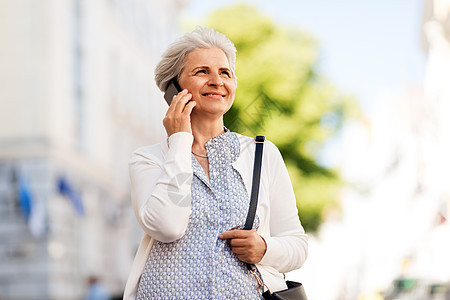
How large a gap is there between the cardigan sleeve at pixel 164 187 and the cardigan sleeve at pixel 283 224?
1.08 ft

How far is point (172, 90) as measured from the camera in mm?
3135

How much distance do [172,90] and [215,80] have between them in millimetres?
207

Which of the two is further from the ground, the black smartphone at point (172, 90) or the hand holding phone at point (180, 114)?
the black smartphone at point (172, 90)

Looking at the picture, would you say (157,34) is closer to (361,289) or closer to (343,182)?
(343,182)

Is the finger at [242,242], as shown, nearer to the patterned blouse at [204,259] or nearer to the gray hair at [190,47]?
the patterned blouse at [204,259]

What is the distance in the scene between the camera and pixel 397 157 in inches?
2472

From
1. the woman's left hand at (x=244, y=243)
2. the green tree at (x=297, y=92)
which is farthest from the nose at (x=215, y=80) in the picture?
the green tree at (x=297, y=92)

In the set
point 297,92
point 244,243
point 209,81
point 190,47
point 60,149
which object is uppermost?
point 190,47

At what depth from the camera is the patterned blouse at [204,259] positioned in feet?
9.20

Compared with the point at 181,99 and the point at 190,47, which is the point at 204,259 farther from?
the point at 190,47

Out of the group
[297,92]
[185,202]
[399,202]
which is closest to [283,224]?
[185,202]

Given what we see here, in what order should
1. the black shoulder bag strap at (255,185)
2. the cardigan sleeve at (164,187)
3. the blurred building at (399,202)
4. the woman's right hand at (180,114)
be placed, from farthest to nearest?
the blurred building at (399,202), the woman's right hand at (180,114), the black shoulder bag strap at (255,185), the cardigan sleeve at (164,187)

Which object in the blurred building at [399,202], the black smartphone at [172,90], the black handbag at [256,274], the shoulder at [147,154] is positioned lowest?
the blurred building at [399,202]

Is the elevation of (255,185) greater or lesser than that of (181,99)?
lesser
